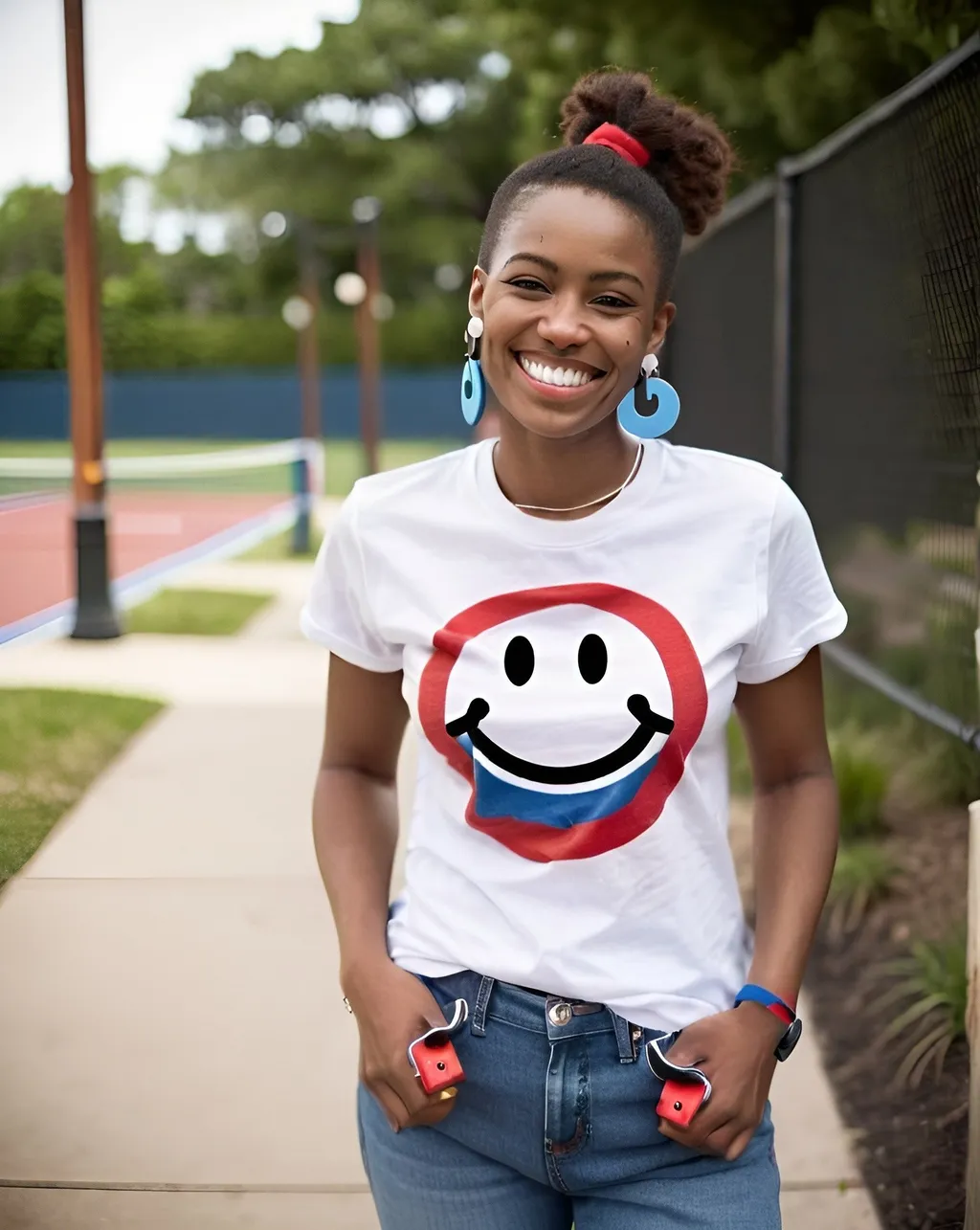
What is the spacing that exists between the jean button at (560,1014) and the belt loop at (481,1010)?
8cm

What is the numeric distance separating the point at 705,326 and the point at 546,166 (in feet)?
20.4

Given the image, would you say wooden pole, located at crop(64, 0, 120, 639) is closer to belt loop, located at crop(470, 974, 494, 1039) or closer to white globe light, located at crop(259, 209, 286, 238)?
belt loop, located at crop(470, 974, 494, 1039)

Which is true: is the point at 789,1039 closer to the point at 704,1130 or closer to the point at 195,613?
the point at 704,1130

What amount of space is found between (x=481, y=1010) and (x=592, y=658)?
40 cm

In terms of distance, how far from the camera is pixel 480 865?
1.65 metres

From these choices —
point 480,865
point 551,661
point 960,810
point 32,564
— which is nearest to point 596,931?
point 480,865

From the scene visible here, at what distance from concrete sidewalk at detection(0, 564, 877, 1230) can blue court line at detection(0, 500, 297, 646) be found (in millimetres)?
74

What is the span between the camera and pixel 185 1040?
10.8ft

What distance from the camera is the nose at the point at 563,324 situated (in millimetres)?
1611

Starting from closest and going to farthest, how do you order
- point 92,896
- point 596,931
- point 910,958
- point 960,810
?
point 596,931
point 92,896
point 910,958
point 960,810

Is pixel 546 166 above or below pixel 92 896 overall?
above

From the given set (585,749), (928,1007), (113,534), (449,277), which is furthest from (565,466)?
(449,277)

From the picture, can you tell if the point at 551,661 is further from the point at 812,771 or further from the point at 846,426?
the point at 846,426

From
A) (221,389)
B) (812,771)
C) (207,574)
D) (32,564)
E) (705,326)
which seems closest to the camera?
(812,771)
